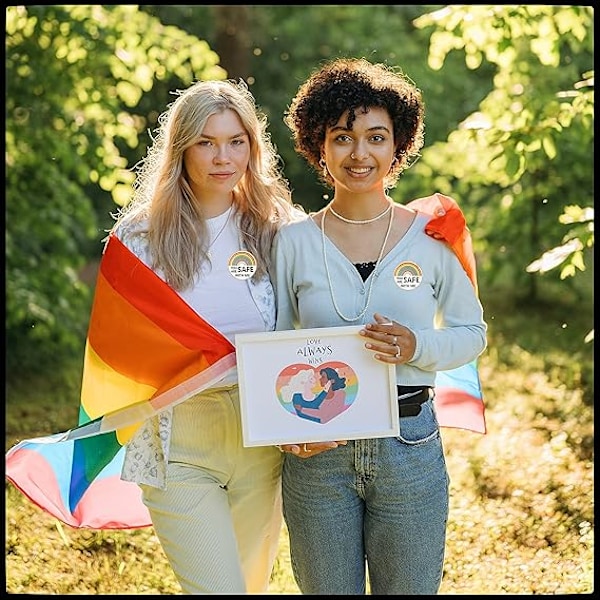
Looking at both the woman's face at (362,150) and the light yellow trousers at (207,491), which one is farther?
the light yellow trousers at (207,491)

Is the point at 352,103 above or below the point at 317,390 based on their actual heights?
above

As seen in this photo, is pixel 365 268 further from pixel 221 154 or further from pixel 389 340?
pixel 221 154

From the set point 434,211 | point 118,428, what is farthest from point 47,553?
point 434,211

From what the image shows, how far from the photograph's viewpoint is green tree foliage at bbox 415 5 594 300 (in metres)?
4.63

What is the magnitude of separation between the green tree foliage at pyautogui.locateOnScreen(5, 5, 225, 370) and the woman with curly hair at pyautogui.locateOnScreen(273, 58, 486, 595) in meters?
3.98

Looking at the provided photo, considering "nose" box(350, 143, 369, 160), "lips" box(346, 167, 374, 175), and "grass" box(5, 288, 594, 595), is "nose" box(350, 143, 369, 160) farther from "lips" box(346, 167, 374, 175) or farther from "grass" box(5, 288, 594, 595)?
"grass" box(5, 288, 594, 595)

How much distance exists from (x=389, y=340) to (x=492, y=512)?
2902 millimetres

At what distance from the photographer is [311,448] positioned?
2.72 metres

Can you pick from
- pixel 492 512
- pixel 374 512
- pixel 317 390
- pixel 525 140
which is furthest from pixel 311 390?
pixel 492 512

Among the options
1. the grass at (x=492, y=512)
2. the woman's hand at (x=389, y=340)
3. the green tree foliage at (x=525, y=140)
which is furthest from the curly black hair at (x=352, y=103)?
the grass at (x=492, y=512)

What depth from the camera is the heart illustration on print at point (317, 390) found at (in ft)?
8.89

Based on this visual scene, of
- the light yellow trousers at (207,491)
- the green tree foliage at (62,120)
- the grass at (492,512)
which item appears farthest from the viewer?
the green tree foliage at (62,120)

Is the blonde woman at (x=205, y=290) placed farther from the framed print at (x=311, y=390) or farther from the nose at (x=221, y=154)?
the framed print at (x=311, y=390)

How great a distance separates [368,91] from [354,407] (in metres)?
0.83
